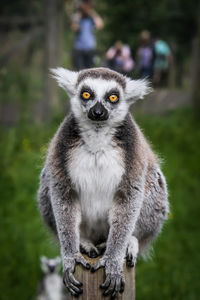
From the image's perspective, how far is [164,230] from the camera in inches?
301

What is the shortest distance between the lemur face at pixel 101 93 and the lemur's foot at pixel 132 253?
942mm

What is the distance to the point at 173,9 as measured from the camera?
41.2 feet

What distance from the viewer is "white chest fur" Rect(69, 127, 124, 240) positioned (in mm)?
3496

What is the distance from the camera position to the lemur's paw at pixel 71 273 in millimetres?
3061

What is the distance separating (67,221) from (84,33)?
611 cm

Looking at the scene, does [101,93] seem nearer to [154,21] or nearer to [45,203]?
[45,203]

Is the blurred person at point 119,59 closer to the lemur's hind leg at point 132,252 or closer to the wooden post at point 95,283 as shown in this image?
the lemur's hind leg at point 132,252

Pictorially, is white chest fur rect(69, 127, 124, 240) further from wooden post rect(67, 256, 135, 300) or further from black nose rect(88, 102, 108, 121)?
wooden post rect(67, 256, 135, 300)

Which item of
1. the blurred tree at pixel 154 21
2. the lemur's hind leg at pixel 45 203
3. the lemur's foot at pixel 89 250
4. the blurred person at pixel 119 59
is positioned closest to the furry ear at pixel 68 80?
the lemur's hind leg at pixel 45 203

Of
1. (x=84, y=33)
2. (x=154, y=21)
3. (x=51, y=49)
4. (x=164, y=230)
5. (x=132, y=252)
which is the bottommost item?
(x=164, y=230)

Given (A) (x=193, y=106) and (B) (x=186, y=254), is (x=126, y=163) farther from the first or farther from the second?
(A) (x=193, y=106)

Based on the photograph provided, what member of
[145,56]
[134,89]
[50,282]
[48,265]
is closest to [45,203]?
[134,89]

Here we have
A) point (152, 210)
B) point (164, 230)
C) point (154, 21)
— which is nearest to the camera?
point (152, 210)

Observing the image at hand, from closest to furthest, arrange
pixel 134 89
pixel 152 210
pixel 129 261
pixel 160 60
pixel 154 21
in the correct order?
pixel 129 261
pixel 134 89
pixel 152 210
pixel 160 60
pixel 154 21
